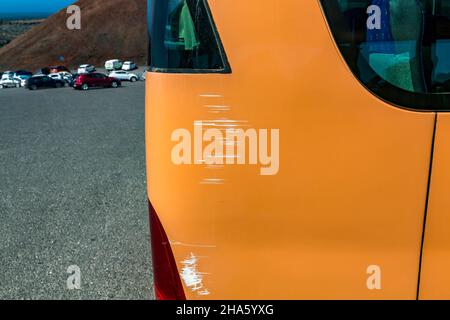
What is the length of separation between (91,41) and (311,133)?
6582 centimetres

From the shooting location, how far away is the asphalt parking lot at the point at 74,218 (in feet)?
10.7

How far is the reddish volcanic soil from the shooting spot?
60.0m

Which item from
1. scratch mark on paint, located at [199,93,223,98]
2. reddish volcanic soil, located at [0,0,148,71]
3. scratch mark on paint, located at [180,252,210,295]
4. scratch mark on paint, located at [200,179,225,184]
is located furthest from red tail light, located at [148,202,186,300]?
reddish volcanic soil, located at [0,0,148,71]

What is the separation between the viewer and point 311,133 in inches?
49.3

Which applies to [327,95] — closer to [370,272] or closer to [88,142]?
[370,272]

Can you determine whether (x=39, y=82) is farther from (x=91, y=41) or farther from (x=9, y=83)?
(x=91, y=41)

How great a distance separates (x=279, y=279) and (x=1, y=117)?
15.7 meters

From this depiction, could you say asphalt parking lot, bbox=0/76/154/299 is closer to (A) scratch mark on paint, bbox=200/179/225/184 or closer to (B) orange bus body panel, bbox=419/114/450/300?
(A) scratch mark on paint, bbox=200/179/225/184

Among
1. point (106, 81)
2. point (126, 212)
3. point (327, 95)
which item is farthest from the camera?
point (106, 81)

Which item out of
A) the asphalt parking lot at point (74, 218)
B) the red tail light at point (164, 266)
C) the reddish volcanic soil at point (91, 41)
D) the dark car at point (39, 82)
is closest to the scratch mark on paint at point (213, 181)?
the red tail light at point (164, 266)

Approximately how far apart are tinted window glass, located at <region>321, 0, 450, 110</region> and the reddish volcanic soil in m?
60.3

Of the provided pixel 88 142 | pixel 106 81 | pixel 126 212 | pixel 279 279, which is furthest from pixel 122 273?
pixel 106 81

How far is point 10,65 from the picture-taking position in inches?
2398

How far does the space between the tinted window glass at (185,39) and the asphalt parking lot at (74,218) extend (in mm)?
2201
